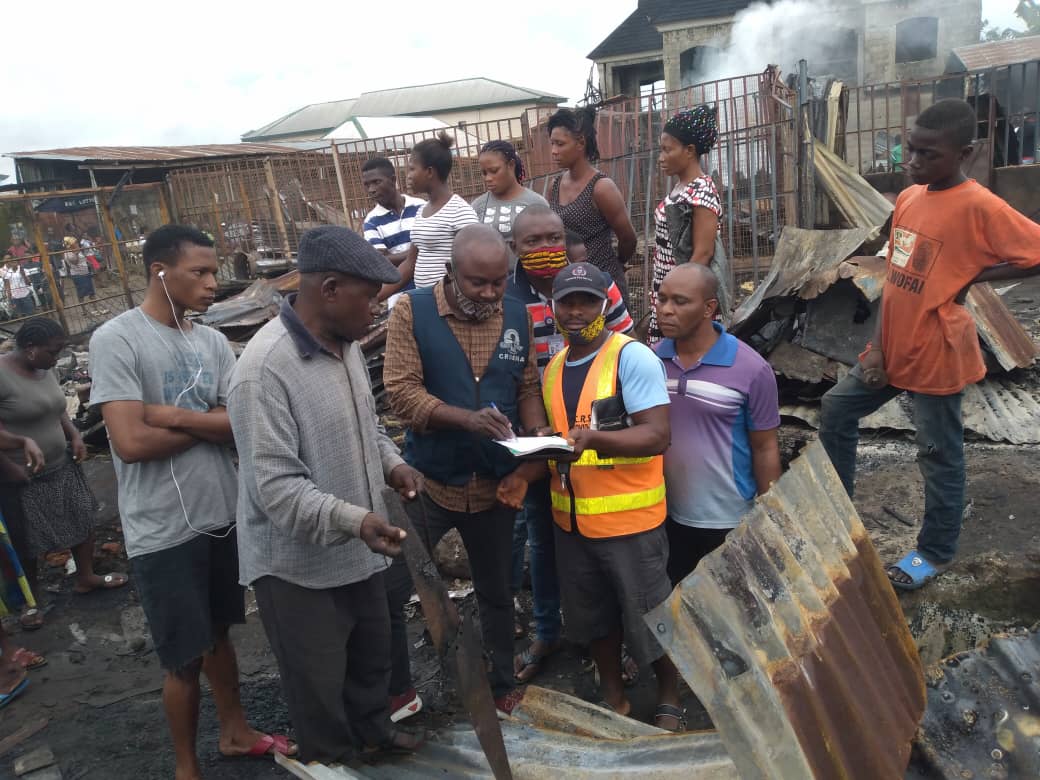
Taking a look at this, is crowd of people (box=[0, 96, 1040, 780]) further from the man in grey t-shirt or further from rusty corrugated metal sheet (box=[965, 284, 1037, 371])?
rusty corrugated metal sheet (box=[965, 284, 1037, 371])

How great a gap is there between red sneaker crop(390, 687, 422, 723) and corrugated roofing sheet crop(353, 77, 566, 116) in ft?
128

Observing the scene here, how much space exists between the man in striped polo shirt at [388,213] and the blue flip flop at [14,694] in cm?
309

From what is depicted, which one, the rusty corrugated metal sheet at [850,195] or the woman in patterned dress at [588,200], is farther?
the rusty corrugated metal sheet at [850,195]

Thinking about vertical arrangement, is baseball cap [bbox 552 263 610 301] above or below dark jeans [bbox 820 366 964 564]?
above

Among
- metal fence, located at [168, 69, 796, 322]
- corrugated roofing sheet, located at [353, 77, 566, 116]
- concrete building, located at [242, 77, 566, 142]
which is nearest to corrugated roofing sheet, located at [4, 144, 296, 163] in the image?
metal fence, located at [168, 69, 796, 322]

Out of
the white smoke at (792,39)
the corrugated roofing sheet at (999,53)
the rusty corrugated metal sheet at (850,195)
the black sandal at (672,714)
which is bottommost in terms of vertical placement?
the black sandal at (672,714)

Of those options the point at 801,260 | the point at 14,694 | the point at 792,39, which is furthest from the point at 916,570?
the point at 792,39

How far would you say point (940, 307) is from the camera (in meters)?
3.30

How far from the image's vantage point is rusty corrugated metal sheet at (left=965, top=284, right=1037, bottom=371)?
550 centimetres

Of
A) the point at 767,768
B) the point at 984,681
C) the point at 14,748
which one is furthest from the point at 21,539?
the point at 984,681

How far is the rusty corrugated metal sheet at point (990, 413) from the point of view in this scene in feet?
16.9

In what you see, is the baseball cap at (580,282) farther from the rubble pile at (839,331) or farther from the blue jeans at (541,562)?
the rubble pile at (839,331)

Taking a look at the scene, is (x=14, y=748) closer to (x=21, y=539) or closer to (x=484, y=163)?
(x=21, y=539)

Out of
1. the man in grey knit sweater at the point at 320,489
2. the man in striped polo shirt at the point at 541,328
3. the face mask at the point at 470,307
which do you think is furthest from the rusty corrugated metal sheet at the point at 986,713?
the face mask at the point at 470,307
